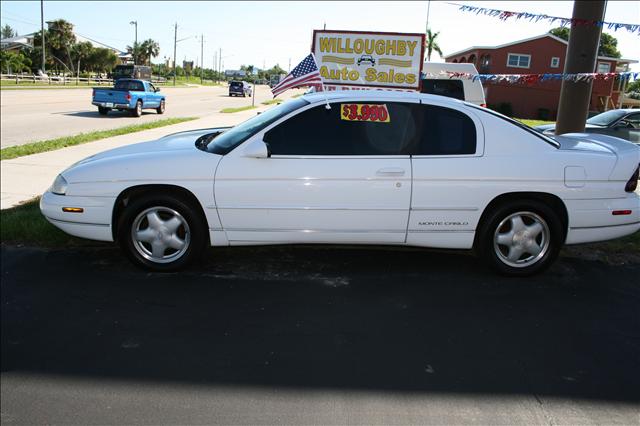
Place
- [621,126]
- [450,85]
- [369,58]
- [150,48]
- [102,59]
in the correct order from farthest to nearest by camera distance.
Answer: [150,48]
[102,59]
[450,85]
[621,126]
[369,58]

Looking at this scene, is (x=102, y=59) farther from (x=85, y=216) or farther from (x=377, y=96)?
(x=377, y=96)

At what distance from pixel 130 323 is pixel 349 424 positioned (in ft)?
5.95

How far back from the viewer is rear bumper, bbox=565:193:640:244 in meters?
4.69

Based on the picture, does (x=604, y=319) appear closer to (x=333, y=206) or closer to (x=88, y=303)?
(x=333, y=206)

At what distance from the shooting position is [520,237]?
4727 millimetres

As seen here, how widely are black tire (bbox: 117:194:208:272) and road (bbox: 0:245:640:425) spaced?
0.52 feet

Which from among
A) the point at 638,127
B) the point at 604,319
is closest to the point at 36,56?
the point at 638,127

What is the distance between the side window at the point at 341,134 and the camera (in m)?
4.62

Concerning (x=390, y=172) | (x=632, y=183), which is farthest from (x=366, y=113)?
(x=632, y=183)

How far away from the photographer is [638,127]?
40.7 feet

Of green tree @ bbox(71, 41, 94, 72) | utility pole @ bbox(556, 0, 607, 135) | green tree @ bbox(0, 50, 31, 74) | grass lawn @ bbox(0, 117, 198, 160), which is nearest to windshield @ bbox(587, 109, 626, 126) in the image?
utility pole @ bbox(556, 0, 607, 135)

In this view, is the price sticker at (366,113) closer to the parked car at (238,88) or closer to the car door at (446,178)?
the car door at (446,178)

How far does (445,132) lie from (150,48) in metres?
115

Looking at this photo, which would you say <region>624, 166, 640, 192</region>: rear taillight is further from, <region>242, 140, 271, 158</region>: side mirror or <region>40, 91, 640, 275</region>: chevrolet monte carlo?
<region>242, 140, 271, 158</region>: side mirror
